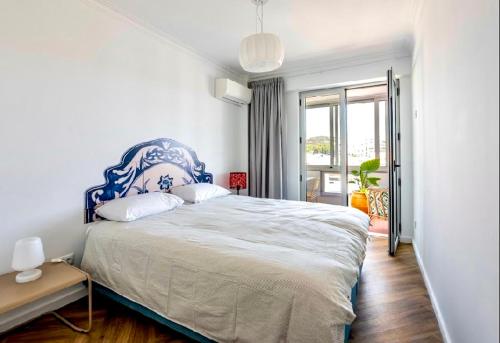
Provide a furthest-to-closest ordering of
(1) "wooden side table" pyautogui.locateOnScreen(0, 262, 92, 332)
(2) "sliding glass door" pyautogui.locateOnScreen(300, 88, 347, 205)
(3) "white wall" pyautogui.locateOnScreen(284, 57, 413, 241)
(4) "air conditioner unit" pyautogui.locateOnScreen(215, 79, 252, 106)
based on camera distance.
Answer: (2) "sliding glass door" pyautogui.locateOnScreen(300, 88, 347, 205), (4) "air conditioner unit" pyautogui.locateOnScreen(215, 79, 252, 106), (3) "white wall" pyautogui.locateOnScreen(284, 57, 413, 241), (1) "wooden side table" pyautogui.locateOnScreen(0, 262, 92, 332)

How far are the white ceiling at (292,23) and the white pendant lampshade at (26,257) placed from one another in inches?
84.3

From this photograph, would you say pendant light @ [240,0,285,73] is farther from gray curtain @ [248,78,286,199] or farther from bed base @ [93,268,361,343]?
gray curtain @ [248,78,286,199]

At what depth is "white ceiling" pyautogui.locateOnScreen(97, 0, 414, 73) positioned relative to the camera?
8.13 ft

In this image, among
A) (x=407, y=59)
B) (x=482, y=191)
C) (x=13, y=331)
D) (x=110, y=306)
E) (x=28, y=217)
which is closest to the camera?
(x=482, y=191)

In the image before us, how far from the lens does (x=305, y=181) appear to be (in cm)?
437

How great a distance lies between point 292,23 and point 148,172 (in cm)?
224

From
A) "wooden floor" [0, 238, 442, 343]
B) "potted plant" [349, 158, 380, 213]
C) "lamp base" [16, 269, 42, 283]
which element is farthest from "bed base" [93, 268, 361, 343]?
"potted plant" [349, 158, 380, 213]

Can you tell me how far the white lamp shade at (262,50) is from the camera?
2.07 m

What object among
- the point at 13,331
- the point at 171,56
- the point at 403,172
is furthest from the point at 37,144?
the point at 403,172

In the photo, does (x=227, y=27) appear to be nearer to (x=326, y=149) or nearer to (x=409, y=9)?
(x=409, y=9)

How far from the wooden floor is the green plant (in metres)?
2.24

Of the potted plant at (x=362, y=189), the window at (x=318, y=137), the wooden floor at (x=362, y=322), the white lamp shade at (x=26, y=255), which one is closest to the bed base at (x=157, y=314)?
the wooden floor at (x=362, y=322)

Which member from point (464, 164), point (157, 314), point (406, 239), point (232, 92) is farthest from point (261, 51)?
point (406, 239)

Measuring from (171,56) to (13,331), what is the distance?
116 inches
